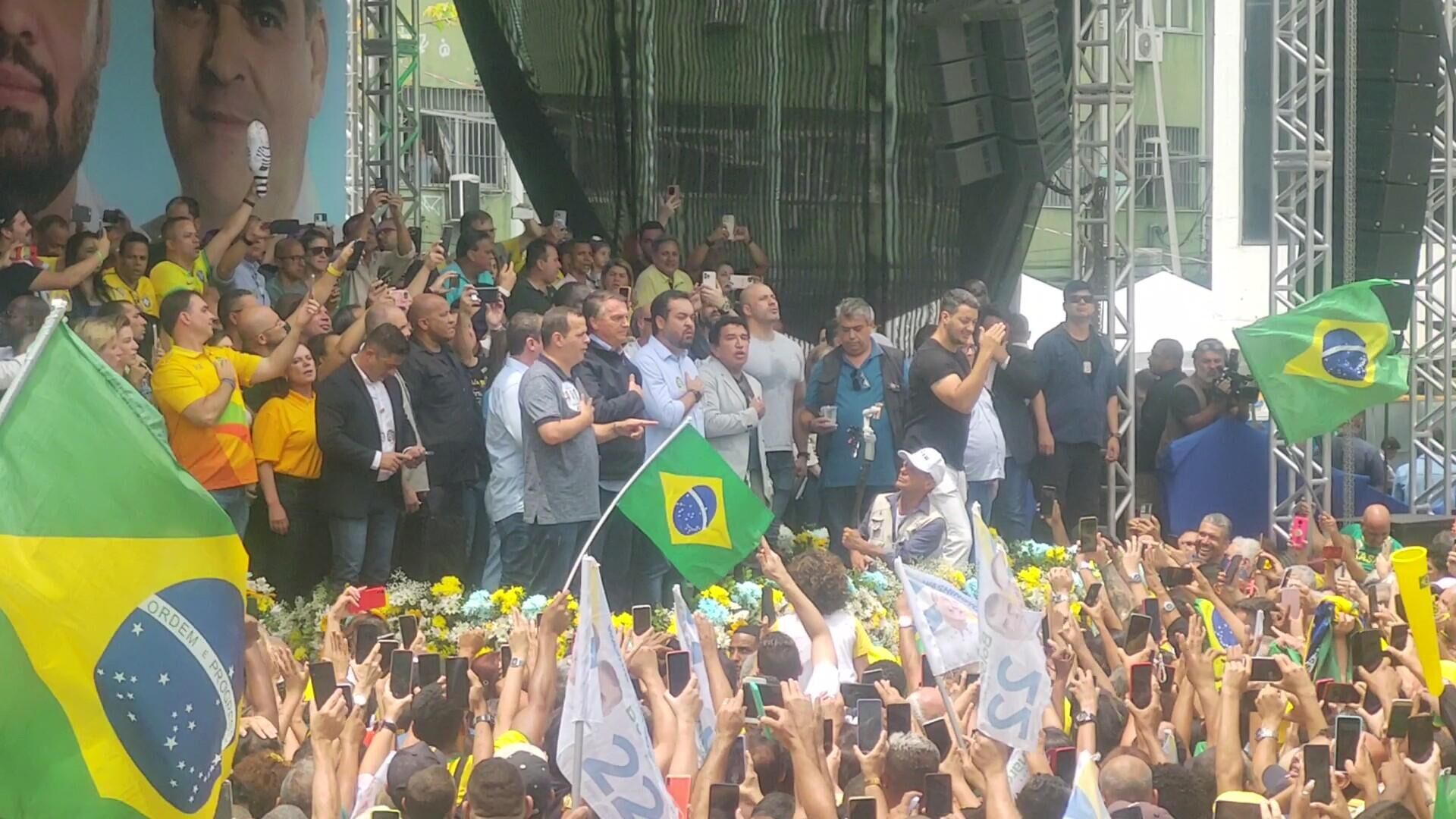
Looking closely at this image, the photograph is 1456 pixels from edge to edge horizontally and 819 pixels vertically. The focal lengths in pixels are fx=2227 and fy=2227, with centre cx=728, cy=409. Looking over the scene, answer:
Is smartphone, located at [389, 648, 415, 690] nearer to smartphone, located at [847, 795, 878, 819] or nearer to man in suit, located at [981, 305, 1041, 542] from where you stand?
smartphone, located at [847, 795, 878, 819]

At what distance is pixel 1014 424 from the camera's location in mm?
11992

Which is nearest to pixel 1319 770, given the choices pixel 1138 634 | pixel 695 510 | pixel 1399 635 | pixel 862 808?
pixel 862 808

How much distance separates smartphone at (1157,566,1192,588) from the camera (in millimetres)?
8836

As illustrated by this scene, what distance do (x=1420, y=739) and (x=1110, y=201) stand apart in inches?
311

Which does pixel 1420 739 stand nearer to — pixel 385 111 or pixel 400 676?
pixel 400 676

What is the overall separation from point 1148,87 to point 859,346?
70.7ft

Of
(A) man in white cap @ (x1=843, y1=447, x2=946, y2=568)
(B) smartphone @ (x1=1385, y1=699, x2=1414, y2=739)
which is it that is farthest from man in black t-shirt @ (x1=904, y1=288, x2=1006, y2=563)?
(B) smartphone @ (x1=1385, y1=699, x2=1414, y2=739)

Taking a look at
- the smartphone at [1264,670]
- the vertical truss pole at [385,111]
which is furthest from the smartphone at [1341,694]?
the vertical truss pole at [385,111]

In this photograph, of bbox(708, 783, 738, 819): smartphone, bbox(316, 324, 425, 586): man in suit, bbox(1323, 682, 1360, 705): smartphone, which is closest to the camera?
bbox(708, 783, 738, 819): smartphone

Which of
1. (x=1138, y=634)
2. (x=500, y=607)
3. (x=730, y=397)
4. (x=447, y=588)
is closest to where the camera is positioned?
(x=1138, y=634)

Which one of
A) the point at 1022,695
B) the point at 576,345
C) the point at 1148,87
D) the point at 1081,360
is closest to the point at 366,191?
the point at 1081,360

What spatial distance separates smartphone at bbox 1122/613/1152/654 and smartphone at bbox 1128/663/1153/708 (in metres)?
0.86

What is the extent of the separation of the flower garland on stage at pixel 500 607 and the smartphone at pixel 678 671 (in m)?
2.63

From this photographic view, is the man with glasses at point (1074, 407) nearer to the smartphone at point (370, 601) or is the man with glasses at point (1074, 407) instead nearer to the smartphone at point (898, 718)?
the smartphone at point (370, 601)
